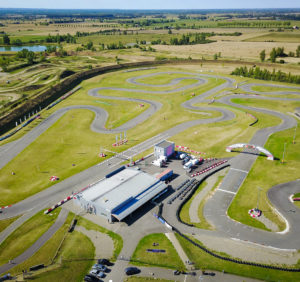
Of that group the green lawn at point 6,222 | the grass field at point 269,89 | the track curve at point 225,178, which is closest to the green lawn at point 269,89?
the grass field at point 269,89

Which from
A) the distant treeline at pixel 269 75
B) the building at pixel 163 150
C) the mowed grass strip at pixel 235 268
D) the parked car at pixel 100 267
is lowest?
the parked car at pixel 100 267

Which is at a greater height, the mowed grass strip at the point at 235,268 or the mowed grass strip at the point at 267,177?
the mowed grass strip at the point at 267,177

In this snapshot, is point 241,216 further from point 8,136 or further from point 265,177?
point 8,136

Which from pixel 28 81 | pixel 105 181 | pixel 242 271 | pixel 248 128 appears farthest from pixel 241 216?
pixel 28 81

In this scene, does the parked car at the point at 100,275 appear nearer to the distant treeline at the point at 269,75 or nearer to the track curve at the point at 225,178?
the track curve at the point at 225,178

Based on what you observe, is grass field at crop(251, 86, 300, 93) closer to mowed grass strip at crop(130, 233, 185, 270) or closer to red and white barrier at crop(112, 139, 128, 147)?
red and white barrier at crop(112, 139, 128, 147)

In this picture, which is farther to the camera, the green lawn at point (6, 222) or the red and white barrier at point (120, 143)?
the red and white barrier at point (120, 143)
